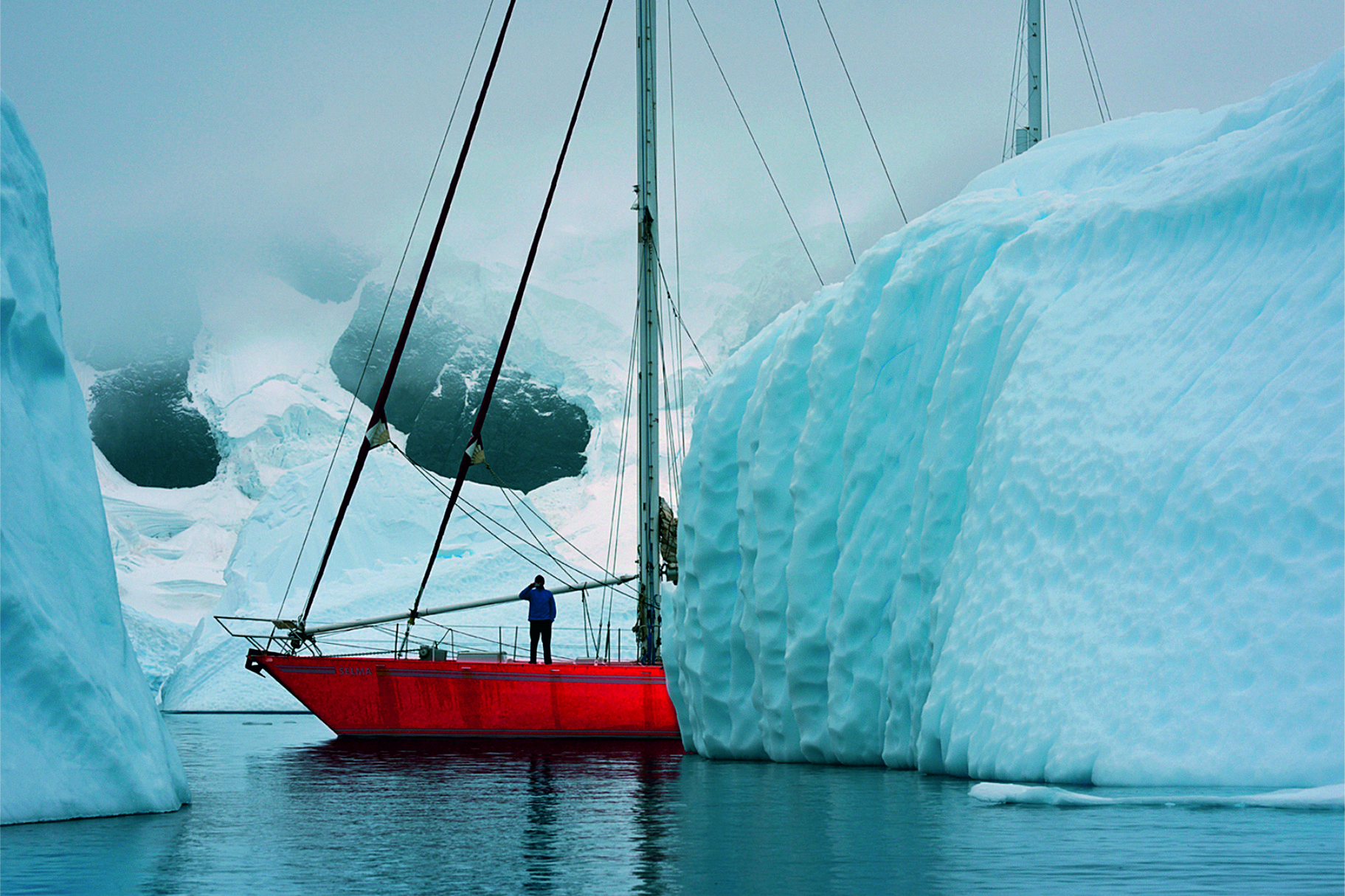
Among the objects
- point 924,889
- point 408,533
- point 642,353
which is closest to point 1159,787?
point 924,889

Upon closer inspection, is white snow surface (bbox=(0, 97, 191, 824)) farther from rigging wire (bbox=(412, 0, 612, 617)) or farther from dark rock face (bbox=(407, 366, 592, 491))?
dark rock face (bbox=(407, 366, 592, 491))

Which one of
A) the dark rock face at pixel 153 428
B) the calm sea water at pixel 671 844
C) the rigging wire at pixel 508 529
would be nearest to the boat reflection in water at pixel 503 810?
the calm sea water at pixel 671 844

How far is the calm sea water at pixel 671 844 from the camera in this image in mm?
5469

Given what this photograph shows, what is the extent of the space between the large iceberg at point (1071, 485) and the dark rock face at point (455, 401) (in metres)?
47.9

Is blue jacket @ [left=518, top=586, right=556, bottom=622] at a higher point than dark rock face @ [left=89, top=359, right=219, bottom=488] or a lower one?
lower

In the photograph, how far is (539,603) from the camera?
69.9 ft

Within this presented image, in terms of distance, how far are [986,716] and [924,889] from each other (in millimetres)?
5560

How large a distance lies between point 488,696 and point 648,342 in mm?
6323

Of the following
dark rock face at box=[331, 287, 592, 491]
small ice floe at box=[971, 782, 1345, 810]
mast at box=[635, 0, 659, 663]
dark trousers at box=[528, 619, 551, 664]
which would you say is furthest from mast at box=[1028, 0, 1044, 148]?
dark rock face at box=[331, 287, 592, 491]

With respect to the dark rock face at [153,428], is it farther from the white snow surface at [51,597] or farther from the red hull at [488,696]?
the white snow surface at [51,597]

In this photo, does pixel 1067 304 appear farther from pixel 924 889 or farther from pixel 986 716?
pixel 924 889

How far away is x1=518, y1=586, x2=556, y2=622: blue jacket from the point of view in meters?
21.1

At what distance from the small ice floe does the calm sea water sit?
12 cm

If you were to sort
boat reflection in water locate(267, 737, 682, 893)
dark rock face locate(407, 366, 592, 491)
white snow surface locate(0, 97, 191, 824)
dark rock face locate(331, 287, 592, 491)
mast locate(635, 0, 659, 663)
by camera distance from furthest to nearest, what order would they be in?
dark rock face locate(331, 287, 592, 491)
dark rock face locate(407, 366, 592, 491)
mast locate(635, 0, 659, 663)
white snow surface locate(0, 97, 191, 824)
boat reflection in water locate(267, 737, 682, 893)
